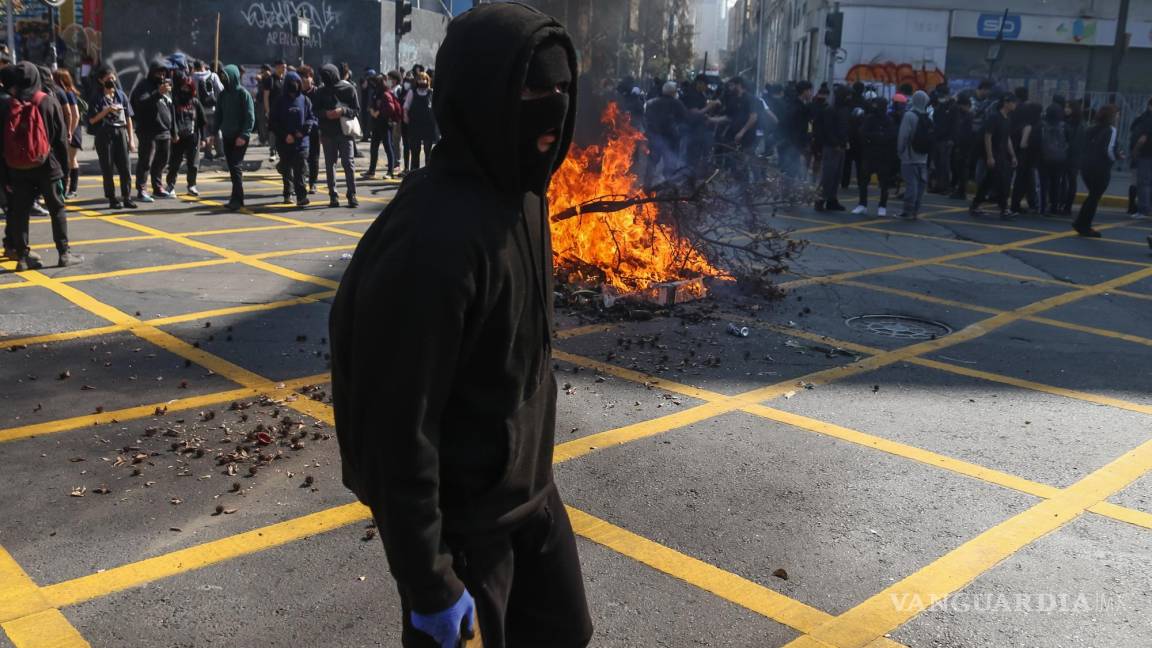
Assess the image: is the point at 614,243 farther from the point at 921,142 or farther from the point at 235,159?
the point at 921,142

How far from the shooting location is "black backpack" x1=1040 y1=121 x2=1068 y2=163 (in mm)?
15547

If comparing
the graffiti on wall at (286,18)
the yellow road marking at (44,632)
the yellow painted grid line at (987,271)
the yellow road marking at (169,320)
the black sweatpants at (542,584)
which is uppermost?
the graffiti on wall at (286,18)

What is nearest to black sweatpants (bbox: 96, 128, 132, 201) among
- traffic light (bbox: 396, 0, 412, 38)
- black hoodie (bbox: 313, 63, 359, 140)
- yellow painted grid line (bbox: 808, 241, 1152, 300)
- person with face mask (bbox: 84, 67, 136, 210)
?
person with face mask (bbox: 84, 67, 136, 210)

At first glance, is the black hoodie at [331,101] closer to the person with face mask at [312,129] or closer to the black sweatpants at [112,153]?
the person with face mask at [312,129]

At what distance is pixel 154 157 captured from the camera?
1409 cm

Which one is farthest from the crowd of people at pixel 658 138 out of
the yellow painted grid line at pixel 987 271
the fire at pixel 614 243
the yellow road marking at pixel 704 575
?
the yellow road marking at pixel 704 575

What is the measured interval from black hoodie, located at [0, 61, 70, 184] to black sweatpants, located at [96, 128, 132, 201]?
3.56 metres

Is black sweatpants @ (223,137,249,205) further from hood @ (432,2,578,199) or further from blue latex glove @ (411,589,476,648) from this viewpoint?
blue latex glove @ (411,589,476,648)

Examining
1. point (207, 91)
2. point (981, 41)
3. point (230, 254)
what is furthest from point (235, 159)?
point (981, 41)

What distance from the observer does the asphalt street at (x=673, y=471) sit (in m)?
3.77

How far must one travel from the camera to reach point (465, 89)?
2.08 m

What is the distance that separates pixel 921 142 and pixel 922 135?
182 mm

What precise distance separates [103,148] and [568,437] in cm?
1005

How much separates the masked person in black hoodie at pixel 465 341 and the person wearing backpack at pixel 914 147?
12.6 metres
